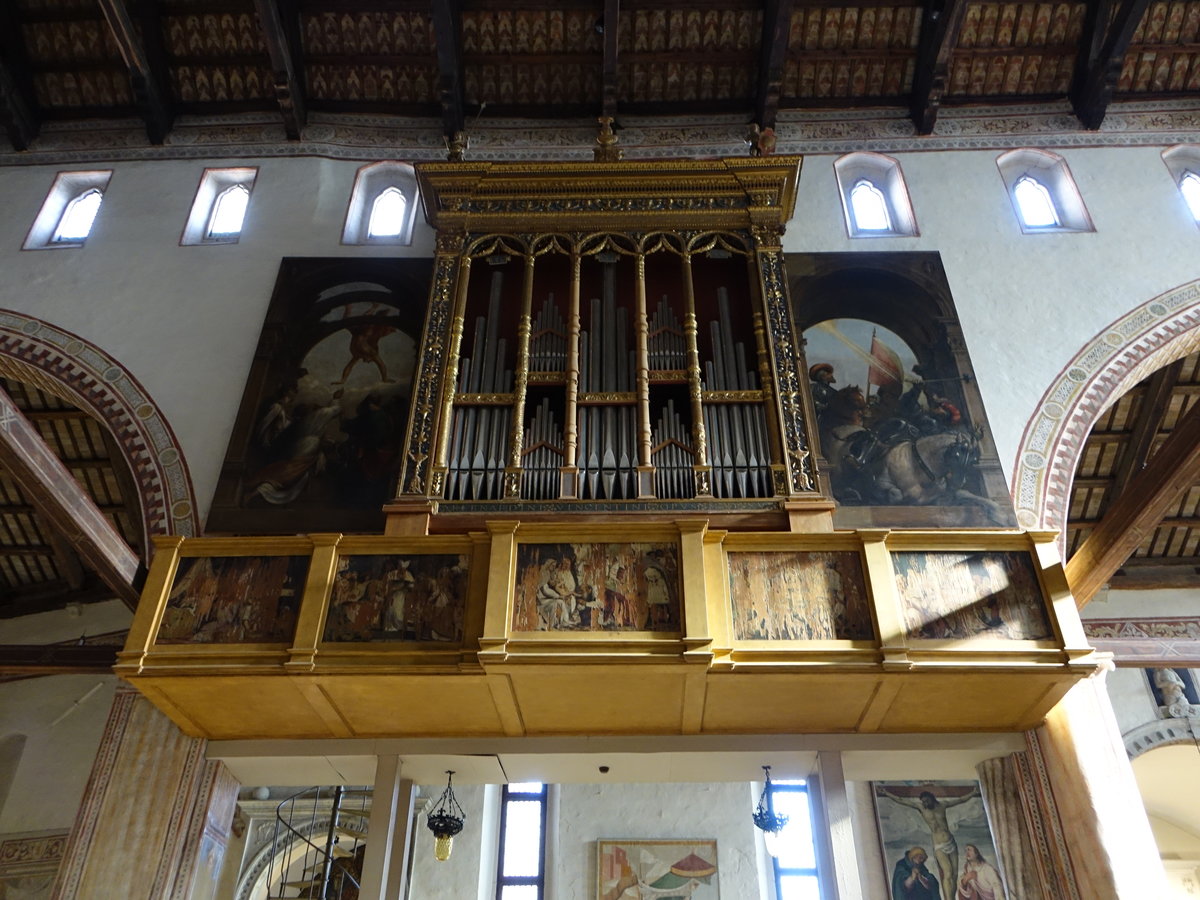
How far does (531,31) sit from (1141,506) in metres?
10.2

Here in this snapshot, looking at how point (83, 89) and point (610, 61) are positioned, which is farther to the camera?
point (83, 89)

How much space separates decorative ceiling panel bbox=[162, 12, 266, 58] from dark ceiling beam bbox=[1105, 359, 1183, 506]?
13.8 m

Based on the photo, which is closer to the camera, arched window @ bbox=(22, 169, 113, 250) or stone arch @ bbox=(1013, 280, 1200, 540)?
stone arch @ bbox=(1013, 280, 1200, 540)

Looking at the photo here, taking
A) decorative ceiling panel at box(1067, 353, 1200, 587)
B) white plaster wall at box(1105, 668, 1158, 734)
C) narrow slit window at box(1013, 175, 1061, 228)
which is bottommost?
white plaster wall at box(1105, 668, 1158, 734)

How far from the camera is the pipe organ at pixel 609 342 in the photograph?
9586 mm

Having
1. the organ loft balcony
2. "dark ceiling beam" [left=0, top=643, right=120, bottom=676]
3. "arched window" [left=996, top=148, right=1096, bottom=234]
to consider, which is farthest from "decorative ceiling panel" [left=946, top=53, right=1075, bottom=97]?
"dark ceiling beam" [left=0, top=643, right=120, bottom=676]

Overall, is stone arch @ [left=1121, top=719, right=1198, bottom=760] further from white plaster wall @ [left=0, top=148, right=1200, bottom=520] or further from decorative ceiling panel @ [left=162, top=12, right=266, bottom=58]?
decorative ceiling panel @ [left=162, top=12, right=266, bottom=58]

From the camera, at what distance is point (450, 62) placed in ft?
45.0

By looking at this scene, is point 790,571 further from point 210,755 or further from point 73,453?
point 73,453

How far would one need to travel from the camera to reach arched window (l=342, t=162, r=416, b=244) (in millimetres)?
13266

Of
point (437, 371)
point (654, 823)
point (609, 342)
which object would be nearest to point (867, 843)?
point (654, 823)

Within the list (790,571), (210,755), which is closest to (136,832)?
(210,755)

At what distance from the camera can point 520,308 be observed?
11.6 metres

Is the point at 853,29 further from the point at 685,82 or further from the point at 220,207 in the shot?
the point at 220,207
